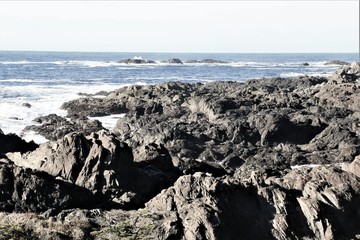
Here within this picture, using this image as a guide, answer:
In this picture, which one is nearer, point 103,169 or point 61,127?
point 103,169

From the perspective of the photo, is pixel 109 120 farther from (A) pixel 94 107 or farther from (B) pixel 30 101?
(B) pixel 30 101

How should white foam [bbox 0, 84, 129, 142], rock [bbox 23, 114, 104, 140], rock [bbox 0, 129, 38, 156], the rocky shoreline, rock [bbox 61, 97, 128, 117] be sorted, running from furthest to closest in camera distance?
rock [bbox 61, 97, 128, 117] < white foam [bbox 0, 84, 129, 142] < rock [bbox 23, 114, 104, 140] < rock [bbox 0, 129, 38, 156] < the rocky shoreline

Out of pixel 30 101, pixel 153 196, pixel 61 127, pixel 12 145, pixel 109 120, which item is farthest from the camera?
pixel 30 101

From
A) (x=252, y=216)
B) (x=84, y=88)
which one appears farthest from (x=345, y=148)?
(x=84, y=88)

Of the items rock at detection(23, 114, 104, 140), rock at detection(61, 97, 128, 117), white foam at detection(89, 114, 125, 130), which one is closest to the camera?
rock at detection(23, 114, 104, 140)

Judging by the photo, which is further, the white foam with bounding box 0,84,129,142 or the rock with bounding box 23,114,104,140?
the white foam with bounding box 0,84,129,142

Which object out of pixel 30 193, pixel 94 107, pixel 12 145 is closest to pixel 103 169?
pixel 30 193

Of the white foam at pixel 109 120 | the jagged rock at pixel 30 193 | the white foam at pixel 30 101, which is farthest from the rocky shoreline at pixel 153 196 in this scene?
the white foam at pixel 109 120

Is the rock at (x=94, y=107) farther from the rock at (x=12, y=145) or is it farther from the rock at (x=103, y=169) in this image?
the rock at (x=103, y=169)

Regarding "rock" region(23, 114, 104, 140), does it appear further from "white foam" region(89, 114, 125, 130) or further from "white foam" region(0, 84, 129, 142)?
"white foam" region(89, 114, 125, 130)

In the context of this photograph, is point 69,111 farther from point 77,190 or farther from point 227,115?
point 77,190

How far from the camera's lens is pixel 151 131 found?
3269 cm

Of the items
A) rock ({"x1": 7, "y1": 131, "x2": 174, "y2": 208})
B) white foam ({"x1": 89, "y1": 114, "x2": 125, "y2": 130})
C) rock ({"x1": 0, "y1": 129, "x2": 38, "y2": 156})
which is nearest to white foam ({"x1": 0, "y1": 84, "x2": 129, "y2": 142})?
white foam ({"x1": 89, "y1": 114, "x2": 125, "y2": 130})

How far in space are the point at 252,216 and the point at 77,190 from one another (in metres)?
4.95
